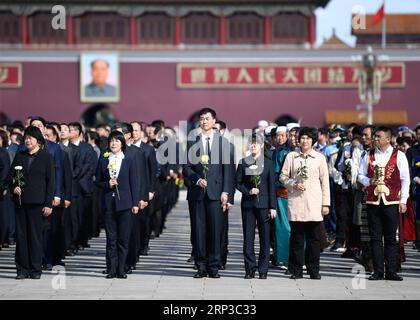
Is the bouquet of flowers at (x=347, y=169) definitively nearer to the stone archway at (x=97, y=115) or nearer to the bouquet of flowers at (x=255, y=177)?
the bouquet of flowers at (x=255, y=177)

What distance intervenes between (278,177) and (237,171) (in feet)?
2.14

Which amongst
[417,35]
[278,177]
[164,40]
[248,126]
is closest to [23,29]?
[164,40]

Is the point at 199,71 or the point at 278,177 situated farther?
the point at 199,71

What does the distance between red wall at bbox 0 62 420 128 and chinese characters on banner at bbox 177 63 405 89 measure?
0.78 ft

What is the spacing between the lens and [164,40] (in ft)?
138

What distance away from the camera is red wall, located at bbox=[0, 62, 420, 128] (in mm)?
41125

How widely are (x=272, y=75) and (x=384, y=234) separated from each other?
29486 millimetres

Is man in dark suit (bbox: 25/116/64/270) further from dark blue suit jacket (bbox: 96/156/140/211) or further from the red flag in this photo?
the red flag

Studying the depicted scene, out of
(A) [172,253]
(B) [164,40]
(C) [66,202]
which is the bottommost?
(A) [172,253]

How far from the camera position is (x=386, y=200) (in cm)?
1173

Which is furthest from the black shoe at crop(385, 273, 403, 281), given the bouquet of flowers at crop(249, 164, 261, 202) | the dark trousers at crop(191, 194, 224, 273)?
the dark trousers at crop(191, 194, 224, 273)

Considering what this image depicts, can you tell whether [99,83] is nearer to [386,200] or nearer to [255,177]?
[255,177]

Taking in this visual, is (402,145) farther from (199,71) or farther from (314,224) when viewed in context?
(199,71)
